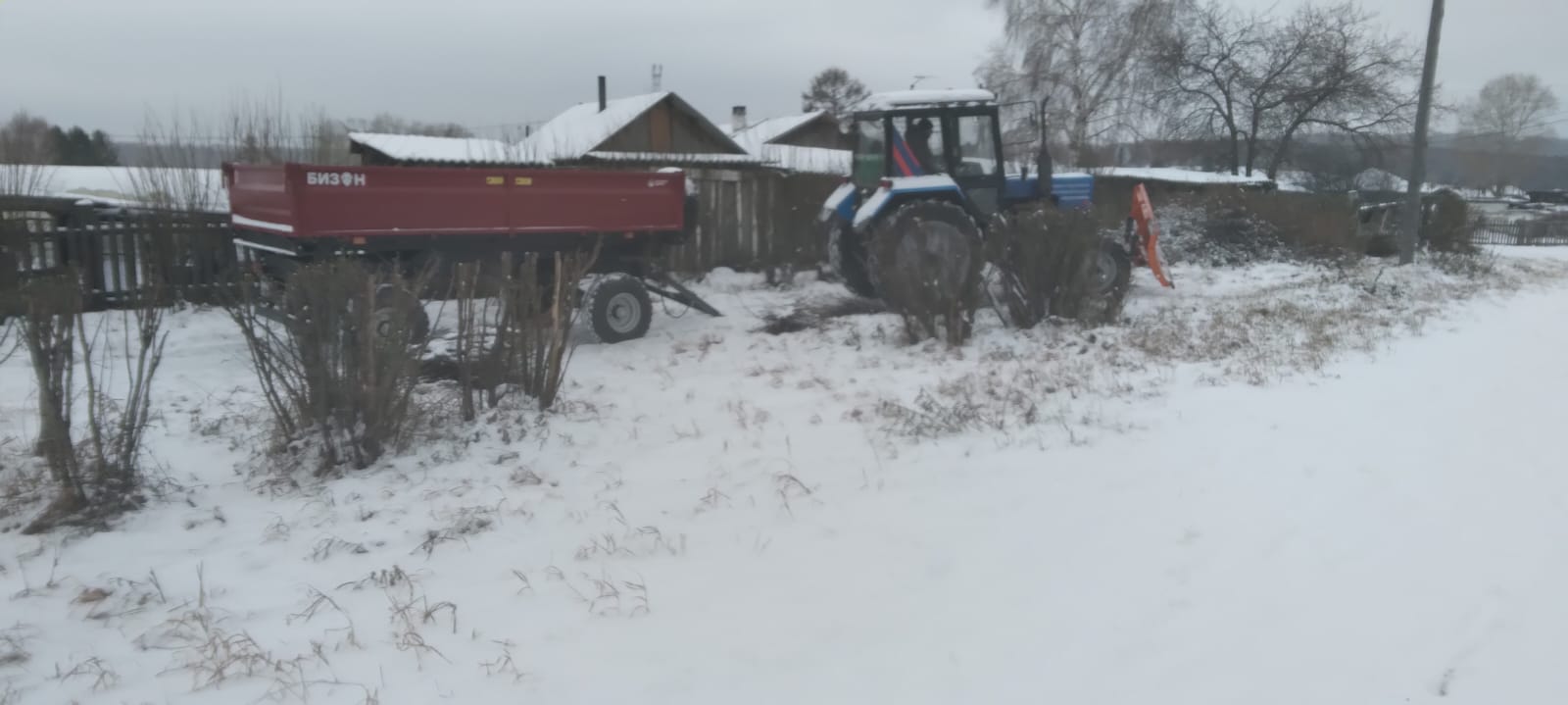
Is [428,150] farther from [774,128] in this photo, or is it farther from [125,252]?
[774,128]

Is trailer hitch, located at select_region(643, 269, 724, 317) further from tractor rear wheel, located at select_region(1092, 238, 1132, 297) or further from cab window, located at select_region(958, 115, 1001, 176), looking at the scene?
tractor rear wheel, located at select_region(1092, 238, 1132, 297)

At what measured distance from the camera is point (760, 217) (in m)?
15.4

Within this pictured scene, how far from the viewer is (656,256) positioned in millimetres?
10328

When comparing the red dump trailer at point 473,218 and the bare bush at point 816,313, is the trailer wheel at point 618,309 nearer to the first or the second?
the red dump trailer at point 473,218

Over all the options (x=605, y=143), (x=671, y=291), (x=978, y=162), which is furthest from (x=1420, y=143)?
(x=605, y=143)

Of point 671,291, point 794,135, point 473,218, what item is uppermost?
point 794,135

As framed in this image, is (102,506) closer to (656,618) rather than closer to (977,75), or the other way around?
(656,618)

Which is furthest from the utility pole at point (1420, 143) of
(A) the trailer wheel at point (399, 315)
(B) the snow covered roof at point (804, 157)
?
(A) the trailer wheel at point (399, 315)

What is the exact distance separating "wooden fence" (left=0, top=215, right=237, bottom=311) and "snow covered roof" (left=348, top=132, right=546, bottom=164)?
693cm

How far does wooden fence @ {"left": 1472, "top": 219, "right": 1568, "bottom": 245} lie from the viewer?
29120 millimetres

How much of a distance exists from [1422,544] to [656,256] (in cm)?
778

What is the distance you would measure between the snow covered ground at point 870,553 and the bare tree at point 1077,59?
28848mm

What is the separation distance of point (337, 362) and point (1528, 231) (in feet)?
114

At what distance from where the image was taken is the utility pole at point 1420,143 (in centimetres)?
1493
